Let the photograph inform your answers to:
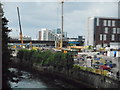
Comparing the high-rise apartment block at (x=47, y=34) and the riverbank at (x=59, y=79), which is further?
the high-rise apartment block at (x=47, y=34)

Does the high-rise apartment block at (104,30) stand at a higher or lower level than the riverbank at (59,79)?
higher

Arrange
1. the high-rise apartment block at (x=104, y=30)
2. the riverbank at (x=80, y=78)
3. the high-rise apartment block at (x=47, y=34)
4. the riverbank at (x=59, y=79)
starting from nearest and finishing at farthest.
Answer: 1. the riverbank at (x=80, y=78)
2. the riverbank at (x=59, y=79)
3. the high-rise apartment block at (x=104, y=30)
4. the high-rise apartment block at (x=47, y=34)

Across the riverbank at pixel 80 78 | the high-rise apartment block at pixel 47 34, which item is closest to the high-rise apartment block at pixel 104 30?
the riverbank at pixel 80 78

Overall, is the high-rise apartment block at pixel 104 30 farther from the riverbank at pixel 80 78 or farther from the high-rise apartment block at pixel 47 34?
the high-rise apartment block at pixel 47 34

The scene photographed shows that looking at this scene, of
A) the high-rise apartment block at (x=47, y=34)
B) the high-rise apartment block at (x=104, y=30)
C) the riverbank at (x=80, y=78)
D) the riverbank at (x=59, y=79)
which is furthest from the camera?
the high-rise apartment block at (x=47, y=34)

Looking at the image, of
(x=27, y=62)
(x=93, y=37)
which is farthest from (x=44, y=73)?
(x=93, y=37)

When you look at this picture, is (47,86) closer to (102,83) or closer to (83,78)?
(83,78)

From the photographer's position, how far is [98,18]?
108ft

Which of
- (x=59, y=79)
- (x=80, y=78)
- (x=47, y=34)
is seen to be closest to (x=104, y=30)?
(x=59, y=79)

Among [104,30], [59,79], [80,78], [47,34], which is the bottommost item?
[59,79]

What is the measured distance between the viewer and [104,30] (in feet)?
109

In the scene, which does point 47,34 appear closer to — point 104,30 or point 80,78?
point 104,30

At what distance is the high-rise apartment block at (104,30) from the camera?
3303 centimetres

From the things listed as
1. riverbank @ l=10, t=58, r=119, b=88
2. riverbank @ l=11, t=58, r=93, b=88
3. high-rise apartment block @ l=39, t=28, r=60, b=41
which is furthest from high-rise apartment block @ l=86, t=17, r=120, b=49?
high-rise apartment block @ l=39, t=28, r=60, b=41
